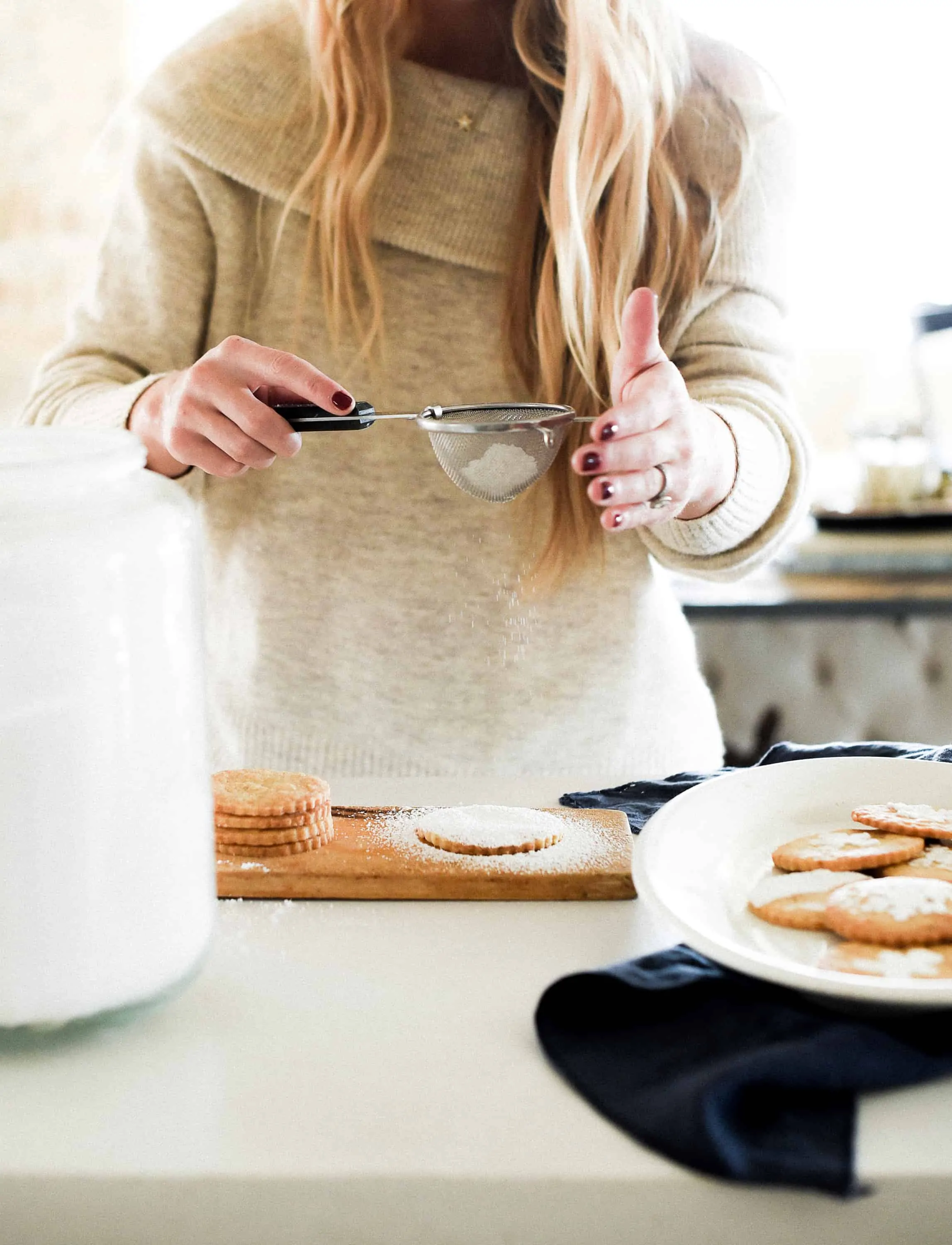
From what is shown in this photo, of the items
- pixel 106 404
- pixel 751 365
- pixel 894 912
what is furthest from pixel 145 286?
pixel 894 912

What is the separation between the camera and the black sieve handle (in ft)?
2.56

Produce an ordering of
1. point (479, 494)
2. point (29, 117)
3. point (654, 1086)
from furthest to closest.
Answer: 1. point (29, 117)
2. point (479, 494)
3. point (654, 1086)

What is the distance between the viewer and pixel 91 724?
1.81 ft

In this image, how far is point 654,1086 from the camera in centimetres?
55

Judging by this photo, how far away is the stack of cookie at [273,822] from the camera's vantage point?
800mm

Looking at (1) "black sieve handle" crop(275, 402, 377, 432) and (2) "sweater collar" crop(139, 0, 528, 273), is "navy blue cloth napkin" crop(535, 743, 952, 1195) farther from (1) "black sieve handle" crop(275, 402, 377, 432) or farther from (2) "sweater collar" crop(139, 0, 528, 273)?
(2) "sweater collar" crop(139, 0, 528, 273)

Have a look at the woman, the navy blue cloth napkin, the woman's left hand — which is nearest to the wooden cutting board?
the navy blue cloth napkin

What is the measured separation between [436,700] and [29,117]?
213 cm

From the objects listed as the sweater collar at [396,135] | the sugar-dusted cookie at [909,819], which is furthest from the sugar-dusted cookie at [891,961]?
the sweater collar at [396,135]

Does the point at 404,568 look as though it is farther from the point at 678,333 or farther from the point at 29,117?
the point at 29,117

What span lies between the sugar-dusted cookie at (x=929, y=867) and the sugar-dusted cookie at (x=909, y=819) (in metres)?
0.01

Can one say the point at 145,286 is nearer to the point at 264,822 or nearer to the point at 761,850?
the point at 264,822

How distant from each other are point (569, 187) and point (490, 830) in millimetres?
628

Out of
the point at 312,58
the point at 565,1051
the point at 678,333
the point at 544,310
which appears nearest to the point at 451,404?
the point at 544,310
